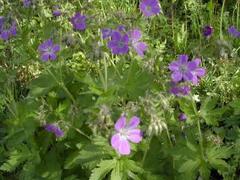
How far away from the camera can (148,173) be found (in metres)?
2.72

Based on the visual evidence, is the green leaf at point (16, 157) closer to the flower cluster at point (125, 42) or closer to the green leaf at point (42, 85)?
the green leaf at point (42, 85)

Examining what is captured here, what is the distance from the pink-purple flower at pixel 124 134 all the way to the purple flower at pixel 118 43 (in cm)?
40

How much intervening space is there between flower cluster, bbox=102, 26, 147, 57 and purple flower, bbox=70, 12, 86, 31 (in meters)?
0.24

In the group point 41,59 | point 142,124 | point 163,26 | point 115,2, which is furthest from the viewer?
point 115,2

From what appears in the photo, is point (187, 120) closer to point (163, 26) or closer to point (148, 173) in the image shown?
point (148, 173)

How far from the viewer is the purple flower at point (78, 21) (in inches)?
108

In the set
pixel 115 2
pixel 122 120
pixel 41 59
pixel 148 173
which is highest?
pixel 115 2

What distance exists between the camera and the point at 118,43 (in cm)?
252

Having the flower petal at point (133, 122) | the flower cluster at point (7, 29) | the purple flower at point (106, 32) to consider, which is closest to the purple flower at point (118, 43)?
the purple flower at point (106, 32)

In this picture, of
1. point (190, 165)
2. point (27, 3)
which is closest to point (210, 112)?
point (190, 165)

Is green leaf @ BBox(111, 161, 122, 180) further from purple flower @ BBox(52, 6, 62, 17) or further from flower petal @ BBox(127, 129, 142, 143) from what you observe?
purple flower @ BBox(52, 6, 62, 17)

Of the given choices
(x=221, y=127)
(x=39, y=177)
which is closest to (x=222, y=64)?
(x=221, y=127)

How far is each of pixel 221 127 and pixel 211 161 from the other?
0.64 metres

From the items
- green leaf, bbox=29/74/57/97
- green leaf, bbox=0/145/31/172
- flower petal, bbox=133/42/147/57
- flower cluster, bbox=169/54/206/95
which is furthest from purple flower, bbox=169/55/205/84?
green leaf, bbox=0/145/31/172
